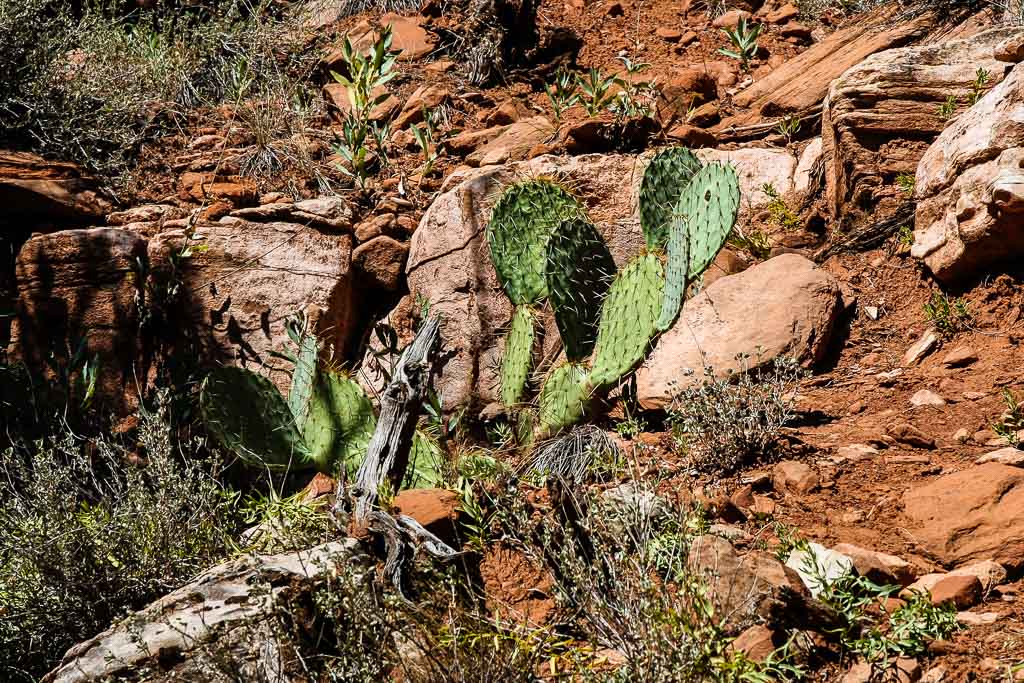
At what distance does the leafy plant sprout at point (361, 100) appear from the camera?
5152 mm

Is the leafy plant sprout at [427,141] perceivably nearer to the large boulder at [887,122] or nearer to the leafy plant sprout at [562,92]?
the leafy plant sprout at [562,92]

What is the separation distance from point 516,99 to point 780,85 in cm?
149

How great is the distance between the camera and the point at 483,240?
4.62 meters

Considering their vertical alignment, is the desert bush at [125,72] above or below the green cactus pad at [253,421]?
above

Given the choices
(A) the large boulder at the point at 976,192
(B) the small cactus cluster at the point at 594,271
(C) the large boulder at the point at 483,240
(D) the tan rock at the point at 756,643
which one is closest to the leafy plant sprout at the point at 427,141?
(C) the large boulder at the point at 483,240

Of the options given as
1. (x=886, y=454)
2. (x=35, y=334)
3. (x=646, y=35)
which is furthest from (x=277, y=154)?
(x=886, y=454)

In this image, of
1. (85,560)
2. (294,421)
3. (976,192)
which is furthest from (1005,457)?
(85,560)

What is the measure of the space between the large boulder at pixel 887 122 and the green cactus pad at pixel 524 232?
1.34 meters

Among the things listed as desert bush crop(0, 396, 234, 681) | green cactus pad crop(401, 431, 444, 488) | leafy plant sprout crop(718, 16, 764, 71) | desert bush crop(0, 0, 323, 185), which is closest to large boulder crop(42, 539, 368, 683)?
desert bush crop(0, 396, 234, 681)

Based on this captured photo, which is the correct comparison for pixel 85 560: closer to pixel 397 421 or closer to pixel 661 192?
pixel 397 421

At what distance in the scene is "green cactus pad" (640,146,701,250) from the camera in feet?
12.6

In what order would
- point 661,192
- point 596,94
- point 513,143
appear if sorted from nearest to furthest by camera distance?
point 661,192 < point 513,143 < point 596,94

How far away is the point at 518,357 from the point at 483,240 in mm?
869

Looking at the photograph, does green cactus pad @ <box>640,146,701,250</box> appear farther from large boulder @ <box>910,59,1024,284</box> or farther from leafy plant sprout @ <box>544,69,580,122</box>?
leafy plant sprout @ <box>544,69,580,122</box>
